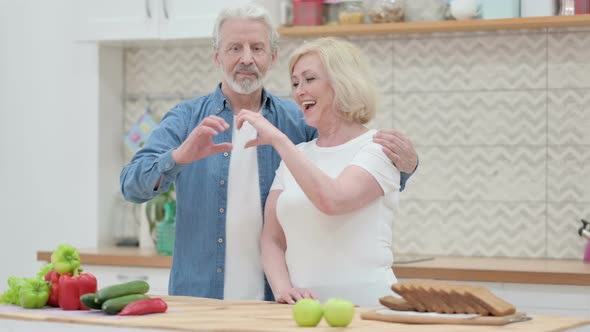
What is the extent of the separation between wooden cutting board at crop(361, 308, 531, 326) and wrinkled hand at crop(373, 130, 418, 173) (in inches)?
23.0

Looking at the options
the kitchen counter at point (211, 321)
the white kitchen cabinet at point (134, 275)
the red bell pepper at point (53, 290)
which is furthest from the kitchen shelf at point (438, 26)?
the red bell pepper at point (53, 290)

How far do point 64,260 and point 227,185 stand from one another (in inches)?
24.6

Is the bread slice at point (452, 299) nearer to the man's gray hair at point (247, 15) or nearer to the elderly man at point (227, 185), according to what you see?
the elderly man at point (227, 185)

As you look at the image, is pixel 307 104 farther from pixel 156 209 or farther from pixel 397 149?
pixel 156 209

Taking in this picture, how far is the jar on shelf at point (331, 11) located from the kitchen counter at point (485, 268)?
42.6 inches

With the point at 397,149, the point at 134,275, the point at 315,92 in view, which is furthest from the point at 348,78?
the point at 134,275

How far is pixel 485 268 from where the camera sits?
3.77 metres

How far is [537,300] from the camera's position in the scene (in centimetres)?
369

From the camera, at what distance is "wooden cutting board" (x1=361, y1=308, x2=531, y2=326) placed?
2.11m

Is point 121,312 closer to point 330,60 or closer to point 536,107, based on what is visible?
point 330,60

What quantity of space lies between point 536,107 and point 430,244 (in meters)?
0.74

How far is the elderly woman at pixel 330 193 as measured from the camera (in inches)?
102

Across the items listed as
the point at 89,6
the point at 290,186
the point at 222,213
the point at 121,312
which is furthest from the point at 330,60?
the point at 89,6

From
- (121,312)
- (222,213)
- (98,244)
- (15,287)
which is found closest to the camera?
(121,312)
